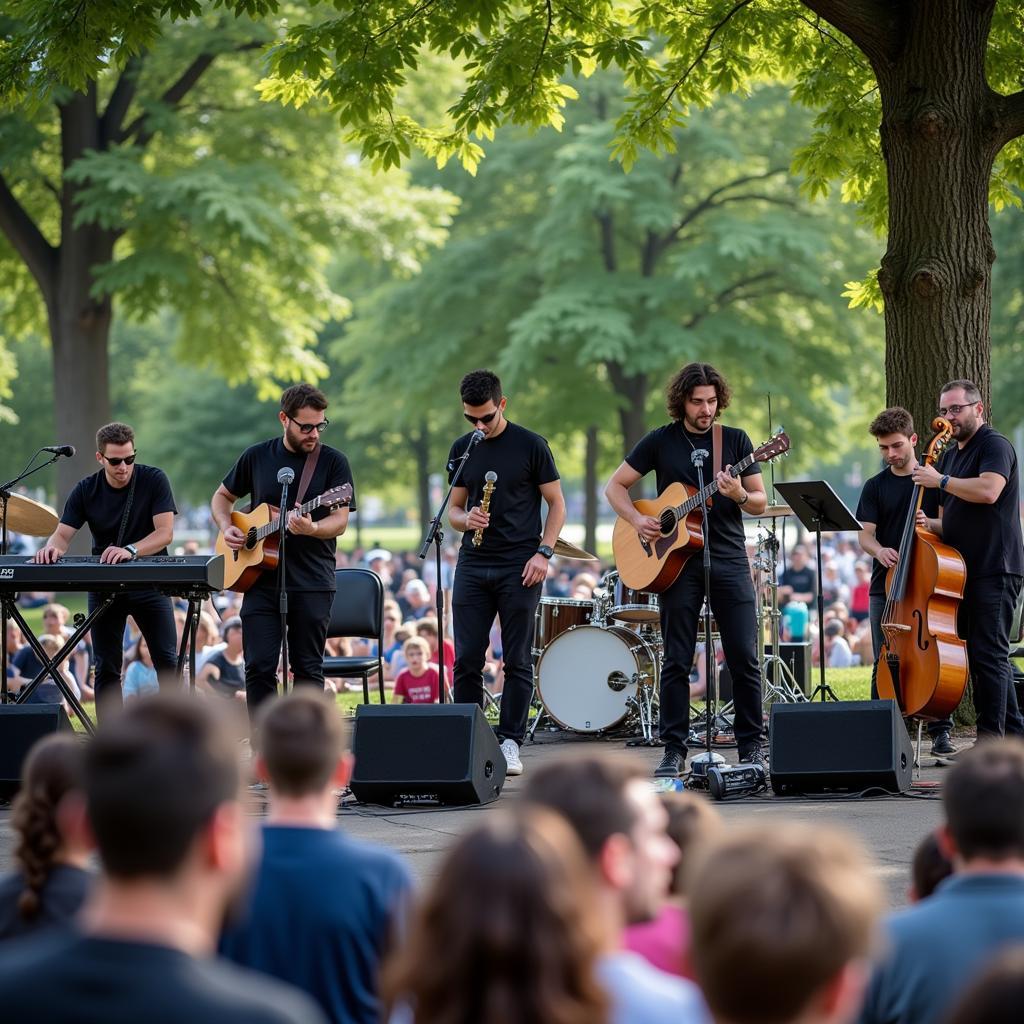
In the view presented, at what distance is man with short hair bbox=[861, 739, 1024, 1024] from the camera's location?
2980 mm

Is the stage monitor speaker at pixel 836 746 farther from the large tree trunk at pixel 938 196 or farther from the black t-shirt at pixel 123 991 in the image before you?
the black t-shirt at pixel 123 991

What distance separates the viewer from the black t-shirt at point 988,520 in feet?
28.8

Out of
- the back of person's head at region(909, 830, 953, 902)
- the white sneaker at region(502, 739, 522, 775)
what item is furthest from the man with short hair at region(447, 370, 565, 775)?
the back of person's head at region(909, 830, 953, 902)

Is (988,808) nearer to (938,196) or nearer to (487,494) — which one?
(487,494)

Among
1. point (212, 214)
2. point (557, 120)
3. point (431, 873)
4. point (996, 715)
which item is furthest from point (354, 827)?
point (212, 214)

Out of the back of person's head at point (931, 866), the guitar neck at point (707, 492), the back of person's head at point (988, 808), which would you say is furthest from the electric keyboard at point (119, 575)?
the back of person's head at point (988, 808)

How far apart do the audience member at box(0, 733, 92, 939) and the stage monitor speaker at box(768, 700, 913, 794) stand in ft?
16.4

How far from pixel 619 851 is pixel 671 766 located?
6013mm

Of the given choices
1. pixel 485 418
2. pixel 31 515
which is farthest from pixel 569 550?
pixel 31 515

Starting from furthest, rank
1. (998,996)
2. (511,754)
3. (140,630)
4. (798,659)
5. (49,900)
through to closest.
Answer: (798,659), (140,630), (511,754), (49,900), (998,996)

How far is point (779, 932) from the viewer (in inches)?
80.8

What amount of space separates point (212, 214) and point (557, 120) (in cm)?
946

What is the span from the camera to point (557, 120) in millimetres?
11836

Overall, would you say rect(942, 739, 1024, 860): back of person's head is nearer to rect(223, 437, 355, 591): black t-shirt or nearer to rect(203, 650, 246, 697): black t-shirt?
rect(223, 437, 355, 591): black t-shirt
